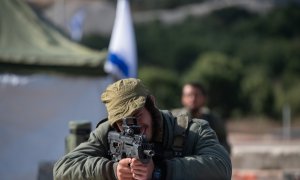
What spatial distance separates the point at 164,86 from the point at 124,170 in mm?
36400

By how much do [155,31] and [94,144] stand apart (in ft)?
185

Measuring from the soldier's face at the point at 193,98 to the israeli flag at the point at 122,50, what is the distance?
3.80ft

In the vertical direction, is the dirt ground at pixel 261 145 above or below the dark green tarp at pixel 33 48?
below

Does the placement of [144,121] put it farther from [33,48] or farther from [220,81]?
[220,81]

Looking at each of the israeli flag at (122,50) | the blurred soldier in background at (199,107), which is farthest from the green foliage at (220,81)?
the blurred soldier in background at (199,107)

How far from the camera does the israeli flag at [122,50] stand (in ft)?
30.8

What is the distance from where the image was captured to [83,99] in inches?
362

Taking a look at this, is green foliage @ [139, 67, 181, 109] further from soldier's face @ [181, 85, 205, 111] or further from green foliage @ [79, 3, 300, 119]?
soldier's face @ [181, 85, 205, 111]

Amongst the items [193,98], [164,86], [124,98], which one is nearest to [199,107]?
[193,98]

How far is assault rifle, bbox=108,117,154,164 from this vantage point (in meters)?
3.50

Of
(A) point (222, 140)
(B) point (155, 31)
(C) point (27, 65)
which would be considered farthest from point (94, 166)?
(B) point (155, 31)

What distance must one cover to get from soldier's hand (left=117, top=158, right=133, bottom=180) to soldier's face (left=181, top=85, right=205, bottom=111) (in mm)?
4521

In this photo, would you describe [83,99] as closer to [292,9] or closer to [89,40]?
[89,40]

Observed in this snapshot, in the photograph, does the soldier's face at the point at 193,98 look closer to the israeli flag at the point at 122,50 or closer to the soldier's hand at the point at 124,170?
the israeli flag at the point at 122,50
